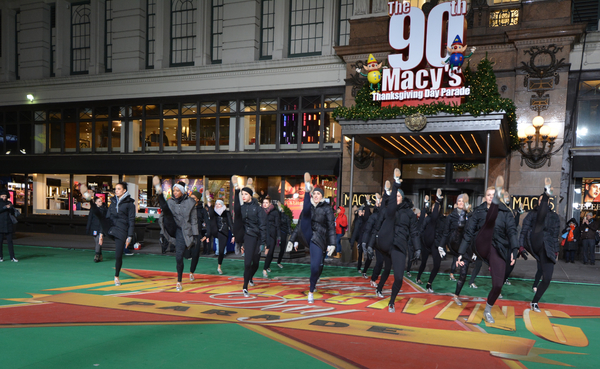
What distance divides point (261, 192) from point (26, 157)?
46.4 feet

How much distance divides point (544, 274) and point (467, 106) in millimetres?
5503

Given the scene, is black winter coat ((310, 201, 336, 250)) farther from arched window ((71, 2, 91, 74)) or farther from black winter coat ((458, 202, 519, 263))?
arched window ((71, 2, 91, 74))

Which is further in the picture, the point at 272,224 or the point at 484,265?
the point at 484,265

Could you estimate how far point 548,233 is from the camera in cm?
809

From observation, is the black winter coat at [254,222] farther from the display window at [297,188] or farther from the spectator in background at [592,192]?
the spectator in background at [592,192]

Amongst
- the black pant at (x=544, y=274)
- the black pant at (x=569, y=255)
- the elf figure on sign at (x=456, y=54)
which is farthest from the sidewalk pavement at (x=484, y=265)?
the elf figure on sign at (x=456, y=54)

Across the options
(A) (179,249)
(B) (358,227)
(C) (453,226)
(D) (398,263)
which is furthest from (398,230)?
(B) (358,227)

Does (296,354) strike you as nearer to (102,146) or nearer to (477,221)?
(477,221)

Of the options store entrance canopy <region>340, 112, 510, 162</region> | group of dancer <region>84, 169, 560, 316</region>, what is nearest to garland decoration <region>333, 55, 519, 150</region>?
store entrance canopy <region>340, 112, 510, 162</region>

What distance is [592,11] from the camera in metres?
16.1

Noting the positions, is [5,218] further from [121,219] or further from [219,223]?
[219,223]

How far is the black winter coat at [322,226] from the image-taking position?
26.5 ft

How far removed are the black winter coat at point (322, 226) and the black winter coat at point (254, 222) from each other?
104cm

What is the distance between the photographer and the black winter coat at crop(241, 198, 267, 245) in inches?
334
